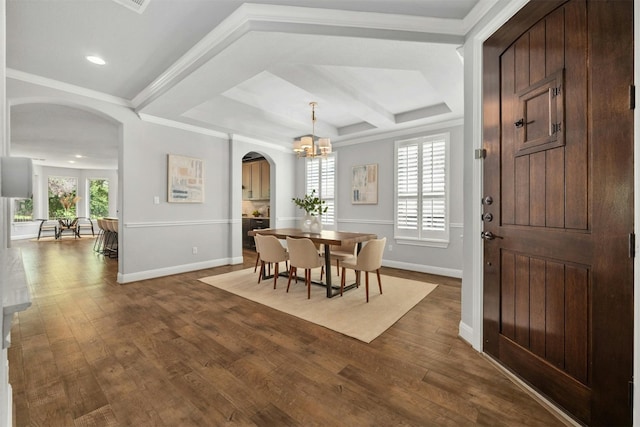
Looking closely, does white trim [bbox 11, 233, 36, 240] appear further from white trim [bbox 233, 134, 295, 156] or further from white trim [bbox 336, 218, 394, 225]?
white trim [bbox 336, 218, 394, 225]

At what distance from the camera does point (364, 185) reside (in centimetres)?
557

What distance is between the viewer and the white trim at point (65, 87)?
3133 millimetres

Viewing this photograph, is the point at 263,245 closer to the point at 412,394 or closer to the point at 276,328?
the point at 276,328

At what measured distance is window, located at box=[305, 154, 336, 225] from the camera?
239 inches

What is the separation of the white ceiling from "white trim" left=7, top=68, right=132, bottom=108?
2 cm

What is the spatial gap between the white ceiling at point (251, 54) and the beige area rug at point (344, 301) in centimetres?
239

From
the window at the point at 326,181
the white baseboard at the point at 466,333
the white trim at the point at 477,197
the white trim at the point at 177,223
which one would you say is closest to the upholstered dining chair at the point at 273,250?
the white trim at the point at 177,223

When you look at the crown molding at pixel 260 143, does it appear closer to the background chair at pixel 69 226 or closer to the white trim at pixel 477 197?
the white trim at pixel 477 197

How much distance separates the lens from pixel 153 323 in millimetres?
2662

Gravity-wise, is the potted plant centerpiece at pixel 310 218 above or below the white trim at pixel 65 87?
below

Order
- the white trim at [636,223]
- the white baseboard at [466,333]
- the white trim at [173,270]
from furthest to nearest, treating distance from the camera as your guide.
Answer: the white trim at [173,270], the white baseboard at [466,333], the white trim at [636,223]

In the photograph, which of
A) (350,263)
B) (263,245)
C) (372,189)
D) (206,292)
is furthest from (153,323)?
(372,189)

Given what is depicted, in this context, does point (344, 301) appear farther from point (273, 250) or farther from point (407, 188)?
point (407, 188)

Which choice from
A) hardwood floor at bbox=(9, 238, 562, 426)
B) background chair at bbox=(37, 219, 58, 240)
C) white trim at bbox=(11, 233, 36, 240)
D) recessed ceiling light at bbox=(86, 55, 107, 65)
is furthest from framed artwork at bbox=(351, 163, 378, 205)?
white trim at bbox=(11, 233, 36, 240)
